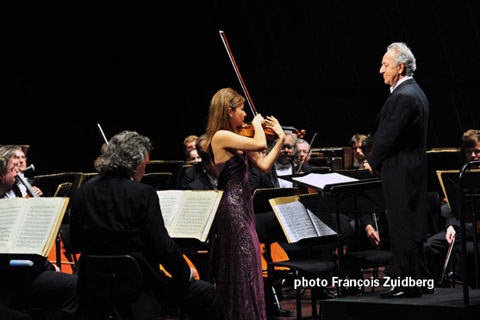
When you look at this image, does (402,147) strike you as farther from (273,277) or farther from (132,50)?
(132,50)

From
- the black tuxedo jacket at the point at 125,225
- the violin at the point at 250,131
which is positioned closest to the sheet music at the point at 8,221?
the black tuxedo jacket at the point at 125,225

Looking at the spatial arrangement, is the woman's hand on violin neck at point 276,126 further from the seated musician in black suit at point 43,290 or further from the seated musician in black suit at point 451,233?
the seated musician in black suit at point 451,233

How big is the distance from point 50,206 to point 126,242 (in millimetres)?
654

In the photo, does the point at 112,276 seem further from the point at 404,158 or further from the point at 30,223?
the point at 404,158

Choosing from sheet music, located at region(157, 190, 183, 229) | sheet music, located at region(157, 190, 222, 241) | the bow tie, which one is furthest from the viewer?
the bow tie

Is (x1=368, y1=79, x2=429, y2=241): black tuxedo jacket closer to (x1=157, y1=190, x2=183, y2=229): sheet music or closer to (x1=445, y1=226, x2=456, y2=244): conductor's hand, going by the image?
(x1=157, y1=190, x2=183, y2=229): sheet music

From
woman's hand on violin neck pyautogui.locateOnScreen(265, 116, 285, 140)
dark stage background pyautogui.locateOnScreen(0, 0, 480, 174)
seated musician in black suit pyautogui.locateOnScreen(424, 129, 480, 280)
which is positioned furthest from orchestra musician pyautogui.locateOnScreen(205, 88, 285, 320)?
dark stage background pyautogui.locateOnScreen(0, 0, 480, 174)

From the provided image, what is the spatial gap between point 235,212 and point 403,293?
1.03 meters

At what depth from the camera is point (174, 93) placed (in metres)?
12.1

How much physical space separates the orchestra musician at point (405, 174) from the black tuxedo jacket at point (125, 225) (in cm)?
123

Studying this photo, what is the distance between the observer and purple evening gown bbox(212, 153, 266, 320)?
3.98 meters

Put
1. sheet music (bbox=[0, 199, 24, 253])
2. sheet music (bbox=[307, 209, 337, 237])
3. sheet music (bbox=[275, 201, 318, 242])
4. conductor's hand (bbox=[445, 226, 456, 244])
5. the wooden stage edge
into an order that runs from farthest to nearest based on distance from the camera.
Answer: conductor's hand (bbox=[445, 226, 456, 244]) < sheet music (bbox=[307, 209, 337, 237]) < sheet music (bbox=[275, 201, 318, 242]) < sheet music (bbox=[0, 199, 24, 253]) < the wooden stage edge

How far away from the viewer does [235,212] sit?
398cm

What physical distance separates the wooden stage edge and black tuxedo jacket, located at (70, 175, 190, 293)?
112cm
